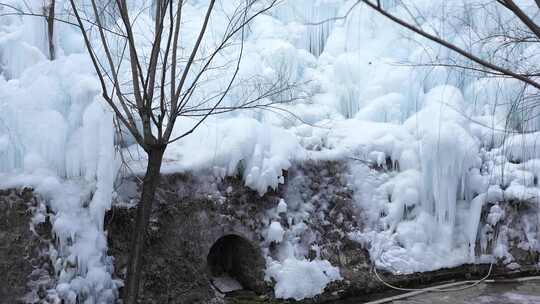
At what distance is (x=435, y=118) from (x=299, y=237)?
2168mm

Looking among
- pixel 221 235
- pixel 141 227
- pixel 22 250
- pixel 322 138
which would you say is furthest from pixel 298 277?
pixel 22 250

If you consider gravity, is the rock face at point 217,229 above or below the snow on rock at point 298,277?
above

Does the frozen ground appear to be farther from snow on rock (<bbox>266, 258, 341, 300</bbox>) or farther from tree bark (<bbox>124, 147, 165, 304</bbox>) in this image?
tree bark (<bbox>124, 147, 165, 304</bbox>)

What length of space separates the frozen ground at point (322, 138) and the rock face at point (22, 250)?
0.11m

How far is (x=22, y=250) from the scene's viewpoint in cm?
403

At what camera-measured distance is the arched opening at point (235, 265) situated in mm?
5012

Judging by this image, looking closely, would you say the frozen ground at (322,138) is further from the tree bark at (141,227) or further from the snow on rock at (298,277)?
the tree bark at (141,227)

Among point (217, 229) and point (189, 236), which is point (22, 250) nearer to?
point (189, 236)

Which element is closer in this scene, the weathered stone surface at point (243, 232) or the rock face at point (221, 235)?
the rock face at point (221, 235)

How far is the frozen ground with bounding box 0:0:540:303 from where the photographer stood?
14.2ft

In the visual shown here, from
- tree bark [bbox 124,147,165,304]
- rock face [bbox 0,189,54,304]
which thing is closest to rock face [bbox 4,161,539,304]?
rock face [bbox 0,189,54,304]

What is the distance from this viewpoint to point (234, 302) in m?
4.81

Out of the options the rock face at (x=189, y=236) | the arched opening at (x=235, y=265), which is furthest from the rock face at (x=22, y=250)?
the arched opening at (x=235, y=265)

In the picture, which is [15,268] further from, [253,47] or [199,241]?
[253,47]
